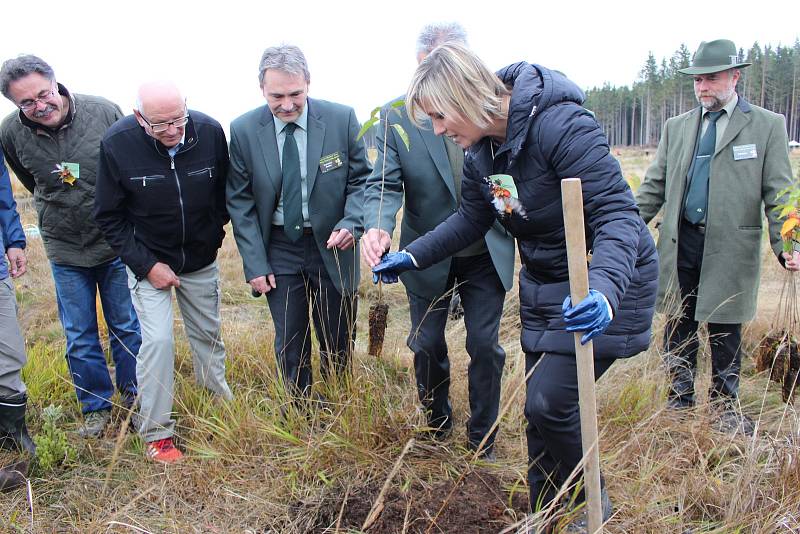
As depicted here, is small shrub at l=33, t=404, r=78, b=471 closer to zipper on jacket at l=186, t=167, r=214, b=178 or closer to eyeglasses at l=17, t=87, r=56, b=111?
zipper on jacket at l=186, t=167, r=214, b=178

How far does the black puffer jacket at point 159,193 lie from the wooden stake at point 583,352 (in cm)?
215

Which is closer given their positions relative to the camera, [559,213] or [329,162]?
[559,213]

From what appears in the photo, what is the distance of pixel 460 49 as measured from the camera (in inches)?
82.9

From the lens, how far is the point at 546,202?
2.10m

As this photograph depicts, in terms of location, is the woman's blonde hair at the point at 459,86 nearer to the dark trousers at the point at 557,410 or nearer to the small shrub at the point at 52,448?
the dark trousers at the point at 557,410

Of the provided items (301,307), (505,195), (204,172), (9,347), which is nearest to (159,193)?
(204,172)

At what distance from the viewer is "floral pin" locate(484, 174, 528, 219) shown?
2150 millimetres

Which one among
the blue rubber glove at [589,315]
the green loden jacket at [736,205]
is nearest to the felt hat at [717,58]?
the green loden jacket at [736,205]

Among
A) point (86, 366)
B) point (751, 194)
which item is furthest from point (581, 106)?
point (86, 366)

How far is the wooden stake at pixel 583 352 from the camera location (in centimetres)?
168

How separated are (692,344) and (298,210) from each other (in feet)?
8.55

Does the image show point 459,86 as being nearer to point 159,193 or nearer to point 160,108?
point 160,108

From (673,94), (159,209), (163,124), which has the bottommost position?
(159,209)

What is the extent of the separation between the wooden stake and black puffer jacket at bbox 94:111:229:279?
215cm
